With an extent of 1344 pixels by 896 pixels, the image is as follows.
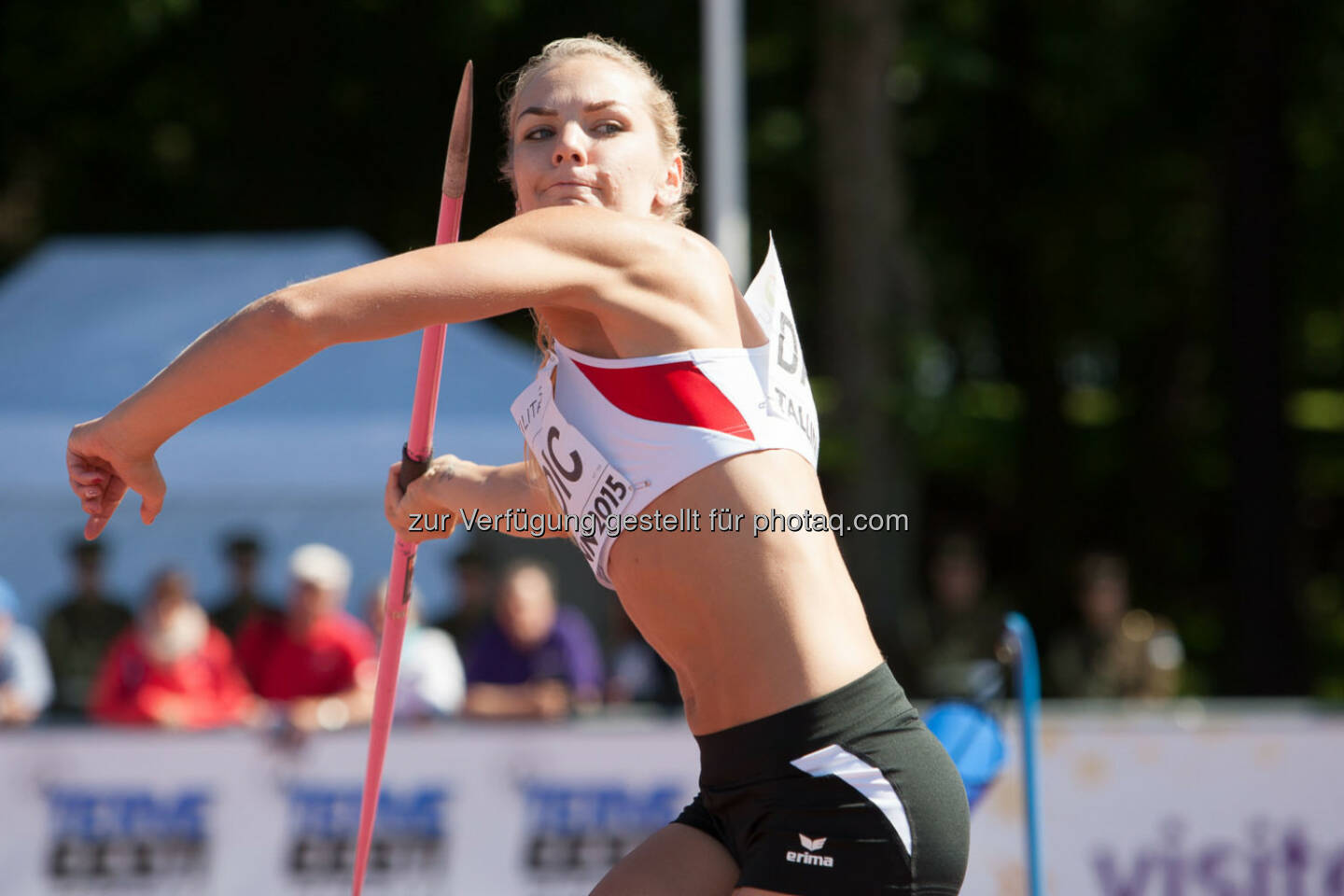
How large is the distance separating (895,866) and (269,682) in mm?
5859

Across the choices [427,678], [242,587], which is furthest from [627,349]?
[242,587]

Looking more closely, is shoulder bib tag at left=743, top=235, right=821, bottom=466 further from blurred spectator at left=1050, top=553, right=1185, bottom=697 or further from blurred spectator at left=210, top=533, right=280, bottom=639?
blurred spectator at left=210, top=533, right=280, bottom=639

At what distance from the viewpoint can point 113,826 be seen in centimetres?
661

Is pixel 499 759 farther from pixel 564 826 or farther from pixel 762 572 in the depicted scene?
pixel 762 572

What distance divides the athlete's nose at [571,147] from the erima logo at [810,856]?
3.48 feet

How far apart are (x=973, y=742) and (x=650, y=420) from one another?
6.65 ft

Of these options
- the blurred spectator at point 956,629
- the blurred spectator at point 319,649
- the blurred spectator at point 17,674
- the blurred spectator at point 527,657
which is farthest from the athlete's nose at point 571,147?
the blurred spectator at point 956,629

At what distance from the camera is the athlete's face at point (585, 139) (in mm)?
2391

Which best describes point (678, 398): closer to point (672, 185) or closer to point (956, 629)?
point (672, 185)

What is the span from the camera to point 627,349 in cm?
223

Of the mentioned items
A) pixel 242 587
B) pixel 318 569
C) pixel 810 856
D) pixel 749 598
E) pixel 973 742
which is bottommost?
pixel 810 856

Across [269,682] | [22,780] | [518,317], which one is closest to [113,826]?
[22,780]

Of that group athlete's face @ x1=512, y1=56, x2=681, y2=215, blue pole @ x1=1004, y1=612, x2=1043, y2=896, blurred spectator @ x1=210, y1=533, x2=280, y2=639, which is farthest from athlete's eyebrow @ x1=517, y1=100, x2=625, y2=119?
blurred spectator @ x1=210, y1=533, x2=280, y2=639

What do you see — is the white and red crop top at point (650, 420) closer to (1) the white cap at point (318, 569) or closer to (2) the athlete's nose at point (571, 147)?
(2) the athlete's nose at point (571, 147)
